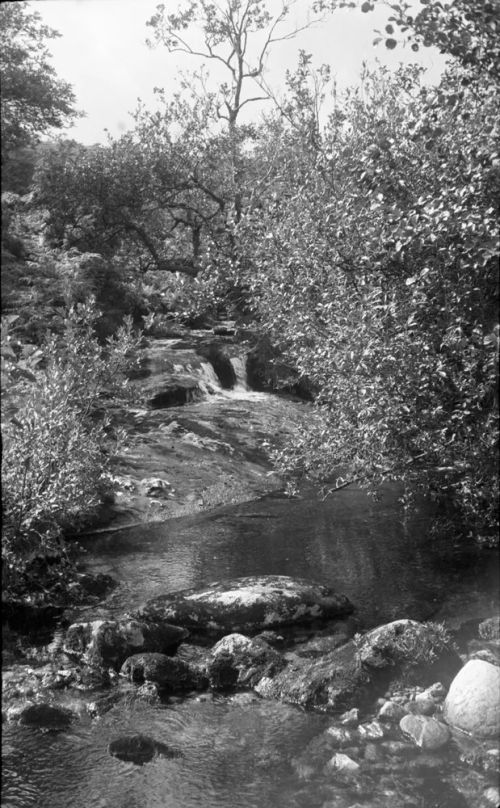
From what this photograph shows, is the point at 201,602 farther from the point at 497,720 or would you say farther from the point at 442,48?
the point at 442,48

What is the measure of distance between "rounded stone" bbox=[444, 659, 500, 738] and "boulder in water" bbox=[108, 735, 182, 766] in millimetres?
3200

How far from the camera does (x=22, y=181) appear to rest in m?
40.2

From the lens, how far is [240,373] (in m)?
31.5

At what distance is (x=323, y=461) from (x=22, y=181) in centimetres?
3266

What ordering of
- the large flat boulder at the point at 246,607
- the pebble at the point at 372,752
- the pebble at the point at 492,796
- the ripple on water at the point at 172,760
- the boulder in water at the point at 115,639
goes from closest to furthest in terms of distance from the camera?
the pebble at the point at 492,796, the ripple on water at the point at 172,760, the pebble at the point at 372,752, the boulder in water at the point at 115,639, the large flat boulder at the point at 246,607

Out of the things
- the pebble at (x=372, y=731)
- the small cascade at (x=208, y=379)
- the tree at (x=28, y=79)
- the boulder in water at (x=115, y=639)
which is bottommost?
the pebble at (x=372, y=731)

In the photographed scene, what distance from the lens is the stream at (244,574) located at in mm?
7508

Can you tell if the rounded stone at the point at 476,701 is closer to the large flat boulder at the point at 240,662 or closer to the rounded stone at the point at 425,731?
the rounded stone at the point at 425,731

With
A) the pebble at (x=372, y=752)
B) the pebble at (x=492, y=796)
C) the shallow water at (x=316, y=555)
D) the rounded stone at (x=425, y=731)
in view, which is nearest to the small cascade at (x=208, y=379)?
the shallow water at (x=316, y=555)

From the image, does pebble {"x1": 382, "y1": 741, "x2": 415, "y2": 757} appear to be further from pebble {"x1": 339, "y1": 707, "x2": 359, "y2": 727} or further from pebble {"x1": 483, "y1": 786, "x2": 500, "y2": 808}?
pebble {"x1": 483, "y1": 786, "x2": 500, "y2": 808}

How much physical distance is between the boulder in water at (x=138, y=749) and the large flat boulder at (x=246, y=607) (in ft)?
10.3

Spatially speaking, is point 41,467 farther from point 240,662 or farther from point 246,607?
point 240,662

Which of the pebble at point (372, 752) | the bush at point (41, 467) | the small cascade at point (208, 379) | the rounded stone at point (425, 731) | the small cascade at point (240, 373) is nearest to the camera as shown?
the pebble at point (372, 752)

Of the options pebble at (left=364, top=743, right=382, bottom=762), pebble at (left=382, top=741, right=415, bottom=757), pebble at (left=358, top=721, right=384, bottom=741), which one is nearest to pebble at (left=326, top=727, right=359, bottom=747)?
pebble at (left=358, top=721, right=384, bottom=741)
